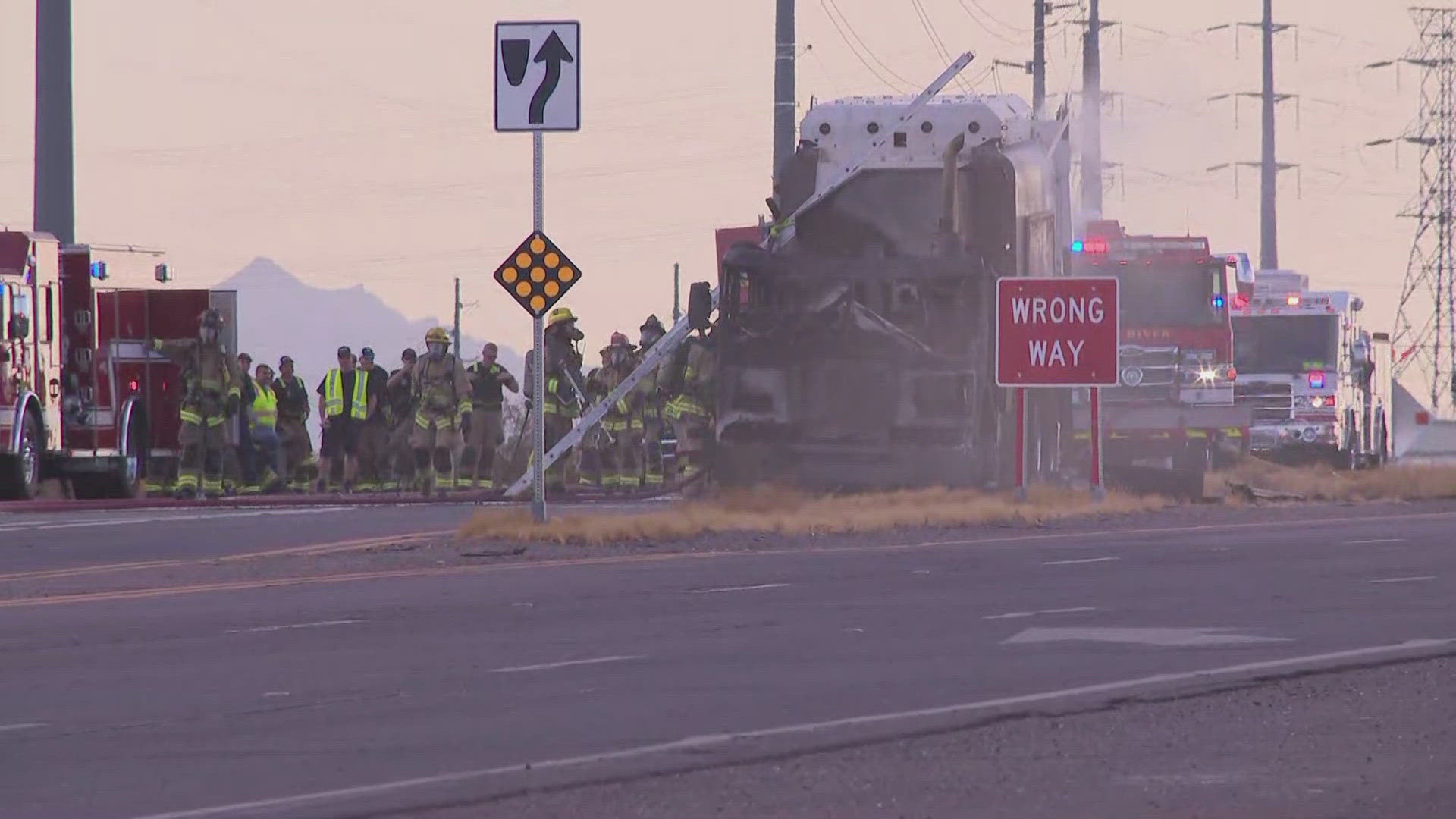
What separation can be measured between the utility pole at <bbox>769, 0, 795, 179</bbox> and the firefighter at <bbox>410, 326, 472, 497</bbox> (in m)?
4.35

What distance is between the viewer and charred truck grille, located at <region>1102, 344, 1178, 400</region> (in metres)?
38.6

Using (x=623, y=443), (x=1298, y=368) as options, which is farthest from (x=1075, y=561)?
(x=1298, y=368)

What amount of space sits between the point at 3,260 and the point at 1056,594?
52.1ft

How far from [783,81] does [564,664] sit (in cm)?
2129

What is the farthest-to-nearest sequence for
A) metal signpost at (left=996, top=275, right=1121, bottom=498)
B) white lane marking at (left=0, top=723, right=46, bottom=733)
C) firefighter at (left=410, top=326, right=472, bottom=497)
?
firefighter at (left=410, top=326, right=472, bottom=497)
metal signpost at (left=996, top=275, right=1121, bottom=498)
white lane marking at (left=0, top=723, right=46, bottom=733)

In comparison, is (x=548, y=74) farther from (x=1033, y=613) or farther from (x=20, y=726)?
(x=20, y=726)

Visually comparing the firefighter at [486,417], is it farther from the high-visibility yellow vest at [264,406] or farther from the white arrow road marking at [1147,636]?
the white arrow road marking at [1147,636]

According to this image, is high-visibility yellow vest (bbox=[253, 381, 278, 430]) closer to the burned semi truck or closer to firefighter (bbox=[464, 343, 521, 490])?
firefighter (bbox=[464, 343, 521, 490])

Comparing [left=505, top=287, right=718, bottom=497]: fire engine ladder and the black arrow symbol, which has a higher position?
the black arrow symbol

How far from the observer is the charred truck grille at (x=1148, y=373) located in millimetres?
38594

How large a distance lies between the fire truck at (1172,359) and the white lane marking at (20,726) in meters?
25.7

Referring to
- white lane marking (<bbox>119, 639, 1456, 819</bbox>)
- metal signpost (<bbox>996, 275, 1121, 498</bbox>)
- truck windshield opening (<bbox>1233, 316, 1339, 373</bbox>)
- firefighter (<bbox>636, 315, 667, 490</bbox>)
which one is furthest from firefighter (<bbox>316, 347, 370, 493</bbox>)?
white lane marking (<bbox>119, 639, 1456, 819</bbox>)

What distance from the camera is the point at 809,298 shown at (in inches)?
1073

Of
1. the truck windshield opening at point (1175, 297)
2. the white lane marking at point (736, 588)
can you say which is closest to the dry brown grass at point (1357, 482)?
the truck windshield opening at point (1175, 297)
